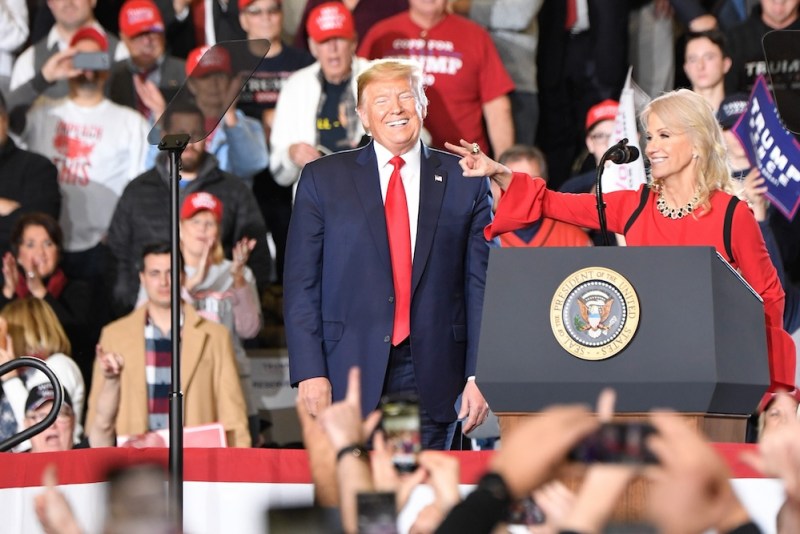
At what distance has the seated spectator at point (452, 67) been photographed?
577 centimetres

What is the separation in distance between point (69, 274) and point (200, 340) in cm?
79

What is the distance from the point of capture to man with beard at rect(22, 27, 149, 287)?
5988 millimetres

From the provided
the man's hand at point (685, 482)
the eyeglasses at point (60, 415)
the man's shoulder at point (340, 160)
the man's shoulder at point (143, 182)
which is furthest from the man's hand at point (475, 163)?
the man's shoulder at point (143, 182)

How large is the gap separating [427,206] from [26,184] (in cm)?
289

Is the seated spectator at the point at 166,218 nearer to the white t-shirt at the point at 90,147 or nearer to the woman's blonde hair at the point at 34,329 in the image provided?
the white t-shirt at the point at 90,147

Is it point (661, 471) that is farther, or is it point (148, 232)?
point (148, 232)

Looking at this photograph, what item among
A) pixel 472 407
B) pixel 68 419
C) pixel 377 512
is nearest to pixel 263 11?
pixel 68 419

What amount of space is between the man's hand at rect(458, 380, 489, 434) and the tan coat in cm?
204

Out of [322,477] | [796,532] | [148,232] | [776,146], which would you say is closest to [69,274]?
[148,232]

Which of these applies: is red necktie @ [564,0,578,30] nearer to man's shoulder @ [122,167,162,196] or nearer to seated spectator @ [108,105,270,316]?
seated spectator @ [108,105,270,316]

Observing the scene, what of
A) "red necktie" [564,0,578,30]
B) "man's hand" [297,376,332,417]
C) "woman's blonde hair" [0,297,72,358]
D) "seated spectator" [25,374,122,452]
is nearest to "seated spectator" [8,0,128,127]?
"woman's blonde hair" [0,297,72,358]

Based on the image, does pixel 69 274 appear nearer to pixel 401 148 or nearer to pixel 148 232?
pixel 148 232

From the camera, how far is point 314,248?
354 cm

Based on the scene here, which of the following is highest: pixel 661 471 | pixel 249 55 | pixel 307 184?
pixel 249 55
